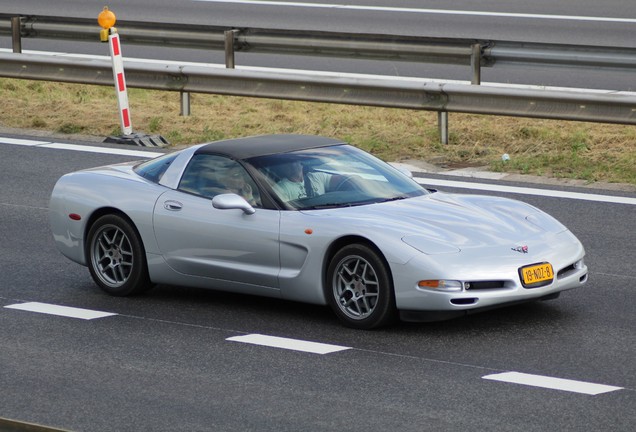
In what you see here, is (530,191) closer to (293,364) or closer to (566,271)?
(566,271)

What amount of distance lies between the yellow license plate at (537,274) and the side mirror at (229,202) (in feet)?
6.26

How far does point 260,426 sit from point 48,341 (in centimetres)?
234

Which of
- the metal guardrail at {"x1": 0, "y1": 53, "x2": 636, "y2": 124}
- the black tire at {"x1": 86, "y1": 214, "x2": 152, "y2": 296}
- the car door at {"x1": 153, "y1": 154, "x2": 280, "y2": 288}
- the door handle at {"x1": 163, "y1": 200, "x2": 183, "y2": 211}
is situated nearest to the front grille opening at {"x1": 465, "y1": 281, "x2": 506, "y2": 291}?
the car door at {"x1": 153, "y1": 154, "x2": 280, "y2": 288}

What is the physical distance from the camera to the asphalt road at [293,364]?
7.25 metres

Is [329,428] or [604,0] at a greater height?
[604,0]

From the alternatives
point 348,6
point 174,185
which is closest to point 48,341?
point 174,185

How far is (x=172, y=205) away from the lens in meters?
9.84

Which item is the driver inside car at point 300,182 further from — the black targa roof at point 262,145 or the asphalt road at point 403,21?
the asphalt road at point 403,21

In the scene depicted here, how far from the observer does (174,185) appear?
10.0 meters

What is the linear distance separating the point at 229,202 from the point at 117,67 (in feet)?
25.0

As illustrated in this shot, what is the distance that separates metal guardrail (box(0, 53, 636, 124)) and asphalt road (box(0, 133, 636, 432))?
3.76 meters

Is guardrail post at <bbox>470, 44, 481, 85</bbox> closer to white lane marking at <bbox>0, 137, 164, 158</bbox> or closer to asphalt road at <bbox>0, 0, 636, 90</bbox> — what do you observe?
white lane marking at <bbox>0, 137, 164, 158</bbox>

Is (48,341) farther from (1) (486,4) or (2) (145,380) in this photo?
(1) (486,4)

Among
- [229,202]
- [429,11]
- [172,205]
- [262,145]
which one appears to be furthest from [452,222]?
[429,11]
